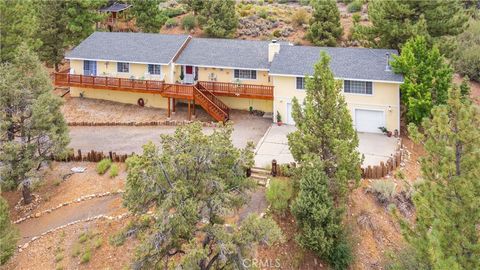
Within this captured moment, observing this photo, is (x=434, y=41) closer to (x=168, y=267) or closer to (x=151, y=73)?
(x=151, y=73)

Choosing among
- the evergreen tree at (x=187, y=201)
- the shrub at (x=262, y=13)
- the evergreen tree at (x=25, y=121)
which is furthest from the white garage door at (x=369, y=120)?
the shrub at (x=262, y=13)

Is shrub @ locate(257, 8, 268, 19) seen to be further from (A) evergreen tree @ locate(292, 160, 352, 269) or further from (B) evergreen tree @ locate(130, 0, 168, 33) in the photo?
(A) evergreen tree @ locate(292, 160, 352, 269)

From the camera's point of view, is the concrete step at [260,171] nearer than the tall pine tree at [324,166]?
No

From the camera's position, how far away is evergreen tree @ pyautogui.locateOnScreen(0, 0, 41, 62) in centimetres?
3369

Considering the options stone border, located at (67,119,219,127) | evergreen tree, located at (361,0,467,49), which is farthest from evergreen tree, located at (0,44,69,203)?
evergreen tree, located at (361,0,467,49)

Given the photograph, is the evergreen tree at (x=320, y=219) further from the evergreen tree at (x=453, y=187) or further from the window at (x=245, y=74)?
the window at (x=245, y=74)

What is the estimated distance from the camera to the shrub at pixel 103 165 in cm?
2542

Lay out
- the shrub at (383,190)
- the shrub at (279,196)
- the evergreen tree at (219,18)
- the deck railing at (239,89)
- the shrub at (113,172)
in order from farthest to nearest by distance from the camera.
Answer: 1. the evergreen tree at (219,18)
2. the deck railing at (239,89)
3. the shrub at (113,172)
4. the shrub at (383,190)
5. the shrub at (279,196)

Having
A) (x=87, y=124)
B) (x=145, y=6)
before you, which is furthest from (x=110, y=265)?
(x=145, y=6)

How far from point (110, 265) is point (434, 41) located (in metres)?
26.2

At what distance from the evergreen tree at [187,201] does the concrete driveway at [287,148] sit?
10.4 m

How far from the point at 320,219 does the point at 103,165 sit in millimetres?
13568

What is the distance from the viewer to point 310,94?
19312 mm

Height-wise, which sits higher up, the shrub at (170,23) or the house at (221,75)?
the shrub at (170,23)
